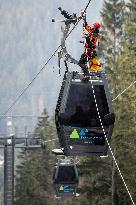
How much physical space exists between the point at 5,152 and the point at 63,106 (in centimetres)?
1904

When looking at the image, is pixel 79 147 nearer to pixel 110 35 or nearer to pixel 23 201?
pixel 110 35

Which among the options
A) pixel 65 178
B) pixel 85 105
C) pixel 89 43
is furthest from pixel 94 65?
pixel 65 178

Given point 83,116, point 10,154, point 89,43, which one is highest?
point 89,43

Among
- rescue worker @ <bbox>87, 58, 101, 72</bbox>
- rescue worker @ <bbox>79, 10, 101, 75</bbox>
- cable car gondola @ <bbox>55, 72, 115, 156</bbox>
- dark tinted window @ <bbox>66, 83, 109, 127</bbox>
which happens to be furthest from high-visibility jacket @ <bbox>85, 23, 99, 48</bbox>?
dark tinted window @ <bbox>66, 83, 109, 127</bbox>

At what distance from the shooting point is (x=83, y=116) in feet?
36.1

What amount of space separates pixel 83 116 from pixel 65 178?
14.9 feet

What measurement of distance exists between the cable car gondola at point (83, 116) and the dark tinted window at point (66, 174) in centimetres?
314

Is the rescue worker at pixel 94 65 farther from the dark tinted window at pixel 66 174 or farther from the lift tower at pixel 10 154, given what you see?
the lift tower at pixel 10 154

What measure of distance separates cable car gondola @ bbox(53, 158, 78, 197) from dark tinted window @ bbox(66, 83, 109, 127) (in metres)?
3.25

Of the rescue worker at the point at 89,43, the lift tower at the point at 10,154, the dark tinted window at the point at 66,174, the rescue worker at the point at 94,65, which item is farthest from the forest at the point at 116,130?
the rescue worker at the point at 89,43

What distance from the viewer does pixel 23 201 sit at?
48.9m

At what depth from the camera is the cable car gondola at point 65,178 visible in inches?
557

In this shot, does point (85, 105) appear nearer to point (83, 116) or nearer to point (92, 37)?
point (83, 116)

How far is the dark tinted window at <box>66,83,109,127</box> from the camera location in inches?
428
